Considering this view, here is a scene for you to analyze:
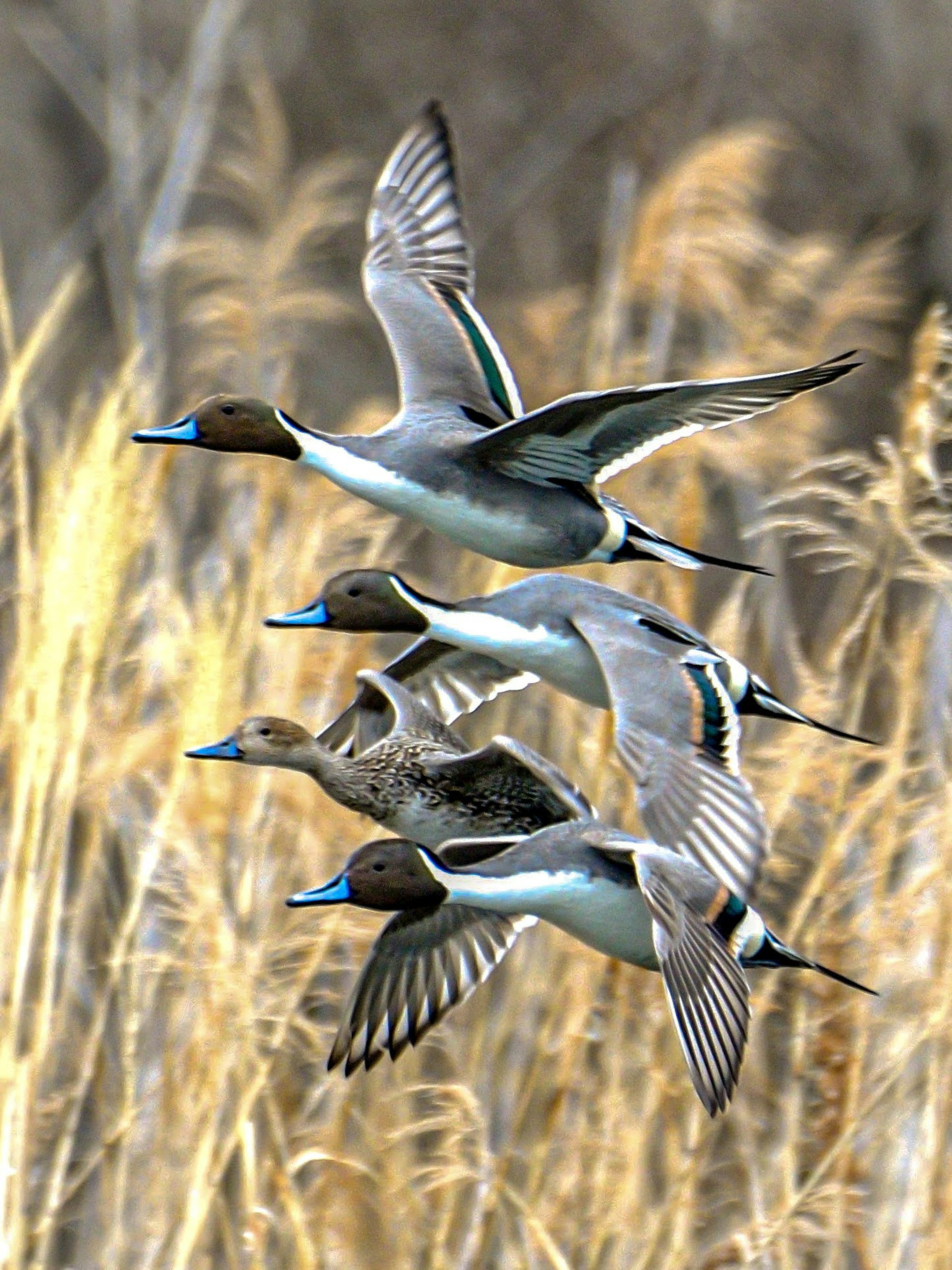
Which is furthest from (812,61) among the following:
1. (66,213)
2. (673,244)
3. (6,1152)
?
(6,1152)

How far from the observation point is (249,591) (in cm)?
339

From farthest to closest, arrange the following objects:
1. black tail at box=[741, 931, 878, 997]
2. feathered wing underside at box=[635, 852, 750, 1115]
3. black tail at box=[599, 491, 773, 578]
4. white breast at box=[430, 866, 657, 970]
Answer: black tail at box=[599, 491, 773, 578]
black tail at box=[741, 931, 878, 997]
white breast at box=[430, 866, 657, 970]
feathered wing underside at box=[635, 852, 750, 1115]

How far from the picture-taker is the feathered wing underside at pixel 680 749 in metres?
2.43

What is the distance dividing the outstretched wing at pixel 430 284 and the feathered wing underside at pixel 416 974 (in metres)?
0.75

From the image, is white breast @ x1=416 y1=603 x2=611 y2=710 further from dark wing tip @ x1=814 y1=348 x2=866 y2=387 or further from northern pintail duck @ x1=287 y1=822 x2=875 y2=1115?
dark wing tip @ x1=814 y1=348 x2=866 y2=387

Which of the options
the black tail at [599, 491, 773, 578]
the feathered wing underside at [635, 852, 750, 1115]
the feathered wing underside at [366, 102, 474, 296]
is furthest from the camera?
the feathered wing underside at [366, 102, 474, 296]

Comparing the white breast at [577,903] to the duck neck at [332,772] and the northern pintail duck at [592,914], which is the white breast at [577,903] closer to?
the northern pintail duck at [592,914]

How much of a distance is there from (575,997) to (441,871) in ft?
4.21

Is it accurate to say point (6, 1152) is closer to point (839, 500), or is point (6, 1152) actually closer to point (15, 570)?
point (839, 500)

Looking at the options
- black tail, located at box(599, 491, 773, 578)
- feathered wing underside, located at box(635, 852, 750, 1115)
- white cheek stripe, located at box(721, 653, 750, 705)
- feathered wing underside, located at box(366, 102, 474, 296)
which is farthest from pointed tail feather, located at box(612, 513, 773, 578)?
feathered wing underside, located at box(366, 102, 474, 296)

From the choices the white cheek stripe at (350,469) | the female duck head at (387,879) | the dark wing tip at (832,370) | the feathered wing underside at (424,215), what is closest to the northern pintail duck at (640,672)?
the white cheek stripe at (350,469)

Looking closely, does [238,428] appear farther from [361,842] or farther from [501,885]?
[361,842]

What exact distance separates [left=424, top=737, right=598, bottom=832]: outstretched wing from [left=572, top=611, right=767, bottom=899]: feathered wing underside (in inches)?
3.5

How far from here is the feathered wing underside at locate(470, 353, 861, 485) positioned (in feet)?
8.55
